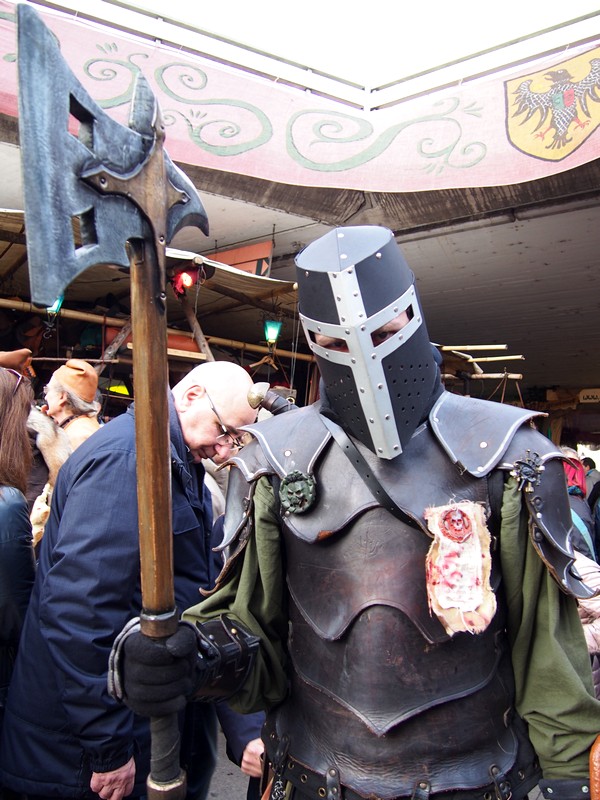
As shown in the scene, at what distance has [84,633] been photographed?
1791 mm

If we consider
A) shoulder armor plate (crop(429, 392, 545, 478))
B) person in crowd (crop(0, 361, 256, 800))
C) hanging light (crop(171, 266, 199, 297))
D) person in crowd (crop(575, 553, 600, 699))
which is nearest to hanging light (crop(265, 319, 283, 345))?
hanging light (crop(171, 266, 199, 297))

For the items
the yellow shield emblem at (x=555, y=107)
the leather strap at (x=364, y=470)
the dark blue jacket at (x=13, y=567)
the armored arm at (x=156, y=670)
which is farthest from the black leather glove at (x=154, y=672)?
the yellow shield emblem at (x=555, y=107)

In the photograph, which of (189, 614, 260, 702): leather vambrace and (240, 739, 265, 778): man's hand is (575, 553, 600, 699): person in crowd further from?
(189, 614, 260, 702): leather vambrace

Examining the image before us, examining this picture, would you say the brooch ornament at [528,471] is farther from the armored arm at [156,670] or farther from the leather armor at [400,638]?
the armored arm at [156,670]

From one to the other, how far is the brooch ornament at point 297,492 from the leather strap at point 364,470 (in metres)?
0.13

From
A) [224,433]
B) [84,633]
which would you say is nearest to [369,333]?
[224,433]

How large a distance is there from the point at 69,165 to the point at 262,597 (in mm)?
1244


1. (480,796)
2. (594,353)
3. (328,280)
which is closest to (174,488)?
(328,280)

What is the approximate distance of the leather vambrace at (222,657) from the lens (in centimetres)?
141

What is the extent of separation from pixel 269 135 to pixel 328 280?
4607 mm

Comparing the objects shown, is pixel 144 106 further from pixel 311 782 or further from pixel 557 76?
pixel 557 76

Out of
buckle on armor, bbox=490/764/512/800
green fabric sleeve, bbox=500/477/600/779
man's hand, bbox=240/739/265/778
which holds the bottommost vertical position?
man's hand, bbox=240/739/265/778

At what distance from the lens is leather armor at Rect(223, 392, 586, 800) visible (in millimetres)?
1457

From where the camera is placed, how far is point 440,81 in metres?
5.58
